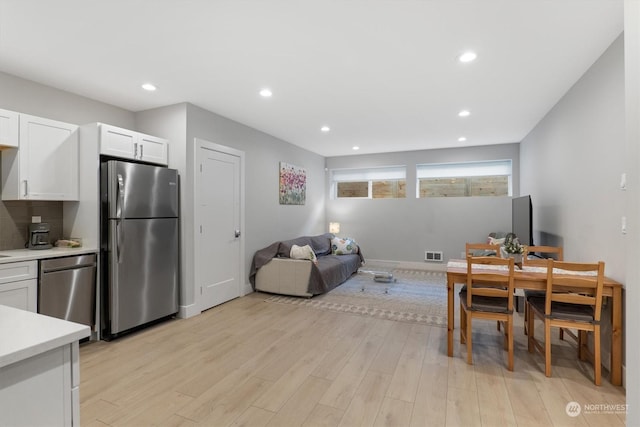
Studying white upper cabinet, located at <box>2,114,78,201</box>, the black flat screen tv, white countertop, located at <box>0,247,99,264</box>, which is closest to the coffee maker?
white countertop, located at <box>0,247,99,264</box>

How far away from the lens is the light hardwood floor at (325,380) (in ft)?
6.29

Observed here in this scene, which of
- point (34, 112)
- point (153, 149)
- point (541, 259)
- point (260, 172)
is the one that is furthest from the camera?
point (260, 172)

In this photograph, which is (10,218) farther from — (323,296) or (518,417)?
(518,417)

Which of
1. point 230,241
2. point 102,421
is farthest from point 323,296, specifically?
point 102,421

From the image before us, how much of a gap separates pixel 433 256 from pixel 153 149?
552cm

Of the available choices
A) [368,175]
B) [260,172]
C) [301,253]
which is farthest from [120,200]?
[368,175]

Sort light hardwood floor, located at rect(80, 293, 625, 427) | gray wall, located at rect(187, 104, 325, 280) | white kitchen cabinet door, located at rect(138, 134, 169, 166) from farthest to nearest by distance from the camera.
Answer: gray wall, located at rect(187, 104, 325, 280), white kitchen cabinet door, located at rect(138, 134, 169, 166), light hardwood floor, located at rect(80, 293, 625, 427)

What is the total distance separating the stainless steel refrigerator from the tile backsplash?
647mm

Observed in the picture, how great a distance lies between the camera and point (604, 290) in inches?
89.0

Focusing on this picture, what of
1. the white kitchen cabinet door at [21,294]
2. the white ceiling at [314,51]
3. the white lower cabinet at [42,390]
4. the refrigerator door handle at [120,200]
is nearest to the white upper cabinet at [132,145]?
the refrigerator door handle at [120,200]

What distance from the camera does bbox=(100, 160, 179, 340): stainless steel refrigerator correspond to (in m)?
3.07

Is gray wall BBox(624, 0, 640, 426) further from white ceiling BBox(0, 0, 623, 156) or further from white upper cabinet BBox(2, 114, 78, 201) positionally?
white upper cabinet BBox(2, 114, 78, 201)

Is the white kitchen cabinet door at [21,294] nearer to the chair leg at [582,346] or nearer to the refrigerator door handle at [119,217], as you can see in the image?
the refrigerator door handle at [119,217]

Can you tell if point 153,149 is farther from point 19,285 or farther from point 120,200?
point 19,285
